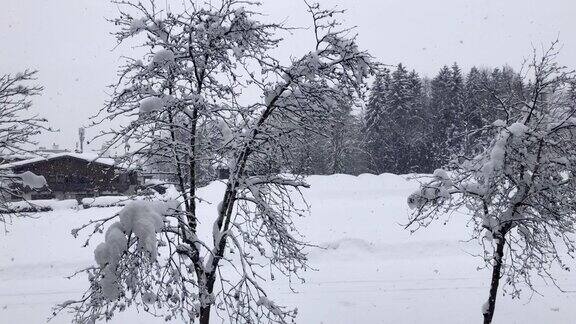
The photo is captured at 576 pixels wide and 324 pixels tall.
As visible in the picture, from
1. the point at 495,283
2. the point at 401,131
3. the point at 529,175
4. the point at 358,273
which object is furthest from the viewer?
the point at 401,131

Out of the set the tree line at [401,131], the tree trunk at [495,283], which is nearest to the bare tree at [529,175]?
the tree trunk at [495,283]

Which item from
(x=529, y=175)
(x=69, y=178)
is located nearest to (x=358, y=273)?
(x=529, y=175)

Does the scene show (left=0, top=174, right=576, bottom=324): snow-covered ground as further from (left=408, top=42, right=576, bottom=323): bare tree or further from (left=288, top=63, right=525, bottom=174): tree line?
(left=288, top=63, right=525, bottom=174): tree line

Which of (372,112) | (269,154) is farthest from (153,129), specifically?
(372,112)

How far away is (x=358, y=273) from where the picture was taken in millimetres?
14883

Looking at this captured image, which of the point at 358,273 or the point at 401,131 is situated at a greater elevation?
the point at 401,131

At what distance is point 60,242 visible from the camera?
17531mm

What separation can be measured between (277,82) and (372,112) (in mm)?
36728

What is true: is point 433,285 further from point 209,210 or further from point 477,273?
point 209,210

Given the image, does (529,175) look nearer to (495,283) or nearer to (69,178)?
(495,283)

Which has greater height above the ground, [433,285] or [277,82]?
[277,82]

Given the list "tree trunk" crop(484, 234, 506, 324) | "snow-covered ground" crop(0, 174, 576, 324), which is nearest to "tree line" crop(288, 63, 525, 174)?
"snow-covered ground" crop(0, 174, 576, 324)

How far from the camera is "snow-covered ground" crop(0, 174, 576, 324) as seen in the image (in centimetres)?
1154

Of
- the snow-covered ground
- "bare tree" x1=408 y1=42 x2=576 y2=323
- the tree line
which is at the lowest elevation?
the snow-covered ground
